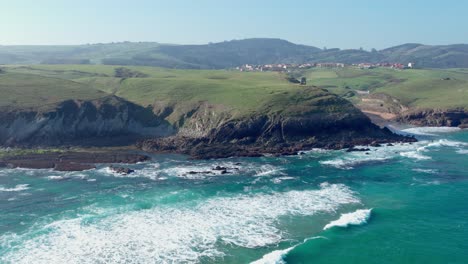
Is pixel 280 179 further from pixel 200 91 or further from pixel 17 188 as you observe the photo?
pixel 200 91

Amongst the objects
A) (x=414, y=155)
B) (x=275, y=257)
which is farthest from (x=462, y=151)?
(x=275, y=257)

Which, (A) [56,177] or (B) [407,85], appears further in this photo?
(B) [407,85]

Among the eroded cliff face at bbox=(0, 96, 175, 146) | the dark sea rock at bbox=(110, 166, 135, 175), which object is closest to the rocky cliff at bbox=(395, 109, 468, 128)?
the eroded cliff face at bbox=(0, 96, 175, 146)

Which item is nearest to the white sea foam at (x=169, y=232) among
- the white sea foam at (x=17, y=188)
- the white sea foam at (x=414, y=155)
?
the white sea foam at (x=17, y=188)

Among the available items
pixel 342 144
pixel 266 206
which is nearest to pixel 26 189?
pixel 266 206

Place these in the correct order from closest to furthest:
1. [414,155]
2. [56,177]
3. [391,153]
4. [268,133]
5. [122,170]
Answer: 1. [56,177]
2. [122,170]
3. [414,155]
4. [391,153]
5. [268,133]

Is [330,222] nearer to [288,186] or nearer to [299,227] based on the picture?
[299,227]

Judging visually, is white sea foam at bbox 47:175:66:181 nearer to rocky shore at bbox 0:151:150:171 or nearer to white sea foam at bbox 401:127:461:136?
rocky shore at bbox 0:151:150:171
